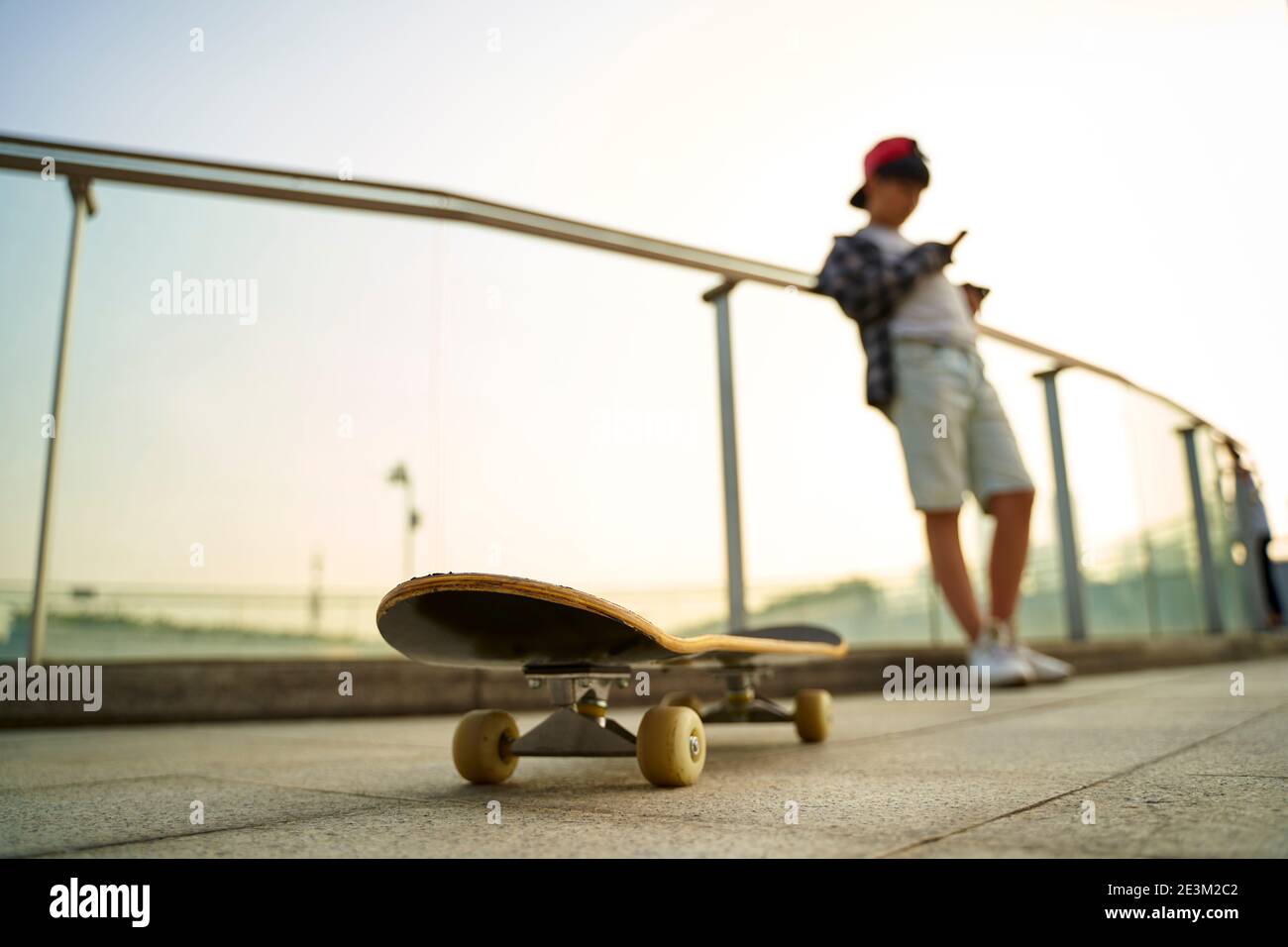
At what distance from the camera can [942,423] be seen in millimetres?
3391

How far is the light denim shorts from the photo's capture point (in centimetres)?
337

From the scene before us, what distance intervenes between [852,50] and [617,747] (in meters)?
4.06

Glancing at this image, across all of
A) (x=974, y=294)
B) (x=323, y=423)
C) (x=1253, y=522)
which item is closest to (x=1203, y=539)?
(x=1253, y=522)

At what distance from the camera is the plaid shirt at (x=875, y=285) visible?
3.27 m

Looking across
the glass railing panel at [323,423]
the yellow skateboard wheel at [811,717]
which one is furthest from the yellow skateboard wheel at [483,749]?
the glass railing panel at [323,423]

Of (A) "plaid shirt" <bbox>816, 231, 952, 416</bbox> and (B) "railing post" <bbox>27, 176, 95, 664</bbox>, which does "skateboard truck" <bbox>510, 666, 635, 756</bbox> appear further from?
(B) "railing post" <bbox>27, 176, 95, 664</bbox>

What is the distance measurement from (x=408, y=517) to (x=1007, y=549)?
2329mm

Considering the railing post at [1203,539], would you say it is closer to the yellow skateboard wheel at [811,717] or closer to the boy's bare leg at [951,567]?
the boy's bare leg at [951,567]

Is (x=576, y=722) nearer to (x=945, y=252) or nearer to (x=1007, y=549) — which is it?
(x=945, y=252)

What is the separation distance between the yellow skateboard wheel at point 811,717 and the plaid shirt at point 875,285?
1515 millimetres

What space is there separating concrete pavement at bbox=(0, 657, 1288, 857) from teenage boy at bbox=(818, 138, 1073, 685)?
3.30ft

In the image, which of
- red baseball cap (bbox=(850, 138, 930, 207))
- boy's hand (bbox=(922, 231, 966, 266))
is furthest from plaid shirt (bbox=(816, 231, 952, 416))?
red baseball cap (bbox=(850, 138, 930, 207))

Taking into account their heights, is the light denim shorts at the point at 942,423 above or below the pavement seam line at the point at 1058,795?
above
